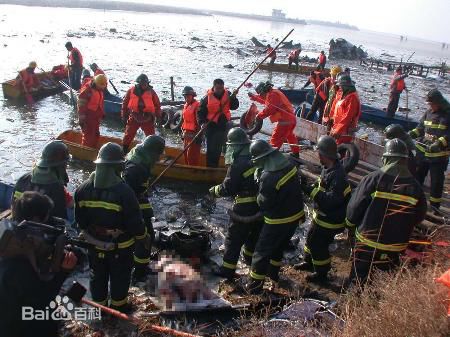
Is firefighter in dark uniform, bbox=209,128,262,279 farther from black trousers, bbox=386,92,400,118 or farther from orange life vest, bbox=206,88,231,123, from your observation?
black trousers, bbox=386,92,400,118

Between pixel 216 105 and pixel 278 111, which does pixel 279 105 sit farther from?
pixel 216 105

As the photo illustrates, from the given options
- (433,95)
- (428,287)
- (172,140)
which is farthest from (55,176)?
(172,140)

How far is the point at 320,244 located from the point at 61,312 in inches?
136

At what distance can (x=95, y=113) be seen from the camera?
10.1 m

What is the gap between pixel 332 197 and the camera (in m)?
5.58

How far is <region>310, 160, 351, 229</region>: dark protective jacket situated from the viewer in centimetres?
Answer: 559

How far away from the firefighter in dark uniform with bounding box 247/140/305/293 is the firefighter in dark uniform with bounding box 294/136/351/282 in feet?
0.96

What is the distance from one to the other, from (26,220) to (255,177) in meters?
3.22

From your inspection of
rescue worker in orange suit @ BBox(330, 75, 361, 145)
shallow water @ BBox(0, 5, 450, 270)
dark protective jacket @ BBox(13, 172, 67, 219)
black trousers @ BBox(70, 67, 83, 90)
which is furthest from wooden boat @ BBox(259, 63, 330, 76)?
dark protective jacket @ BBox(13, 172, 67, 219)

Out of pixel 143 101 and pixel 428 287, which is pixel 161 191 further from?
pixel 428 287

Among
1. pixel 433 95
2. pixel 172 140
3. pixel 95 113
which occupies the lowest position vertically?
pixel 172 140

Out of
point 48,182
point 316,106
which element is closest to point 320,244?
point 48,182

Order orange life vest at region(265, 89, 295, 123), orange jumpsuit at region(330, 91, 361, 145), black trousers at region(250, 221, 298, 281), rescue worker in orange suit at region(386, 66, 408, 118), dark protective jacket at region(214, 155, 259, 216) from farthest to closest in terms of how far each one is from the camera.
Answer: rescue worker in orange suit at region(386, 66, 408, 118)
orange life vest at region(265, 89, 295, 123)
orange jumpsuit at region(330, 91, 361, 145)
dark protective jacket at region(214, 155, 259, 216)
black trousers at region(250, 221, 298, 281)

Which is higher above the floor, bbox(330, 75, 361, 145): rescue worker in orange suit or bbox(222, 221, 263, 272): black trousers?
bbox(330, 75, 361, 145): rescue worker in orange suit
